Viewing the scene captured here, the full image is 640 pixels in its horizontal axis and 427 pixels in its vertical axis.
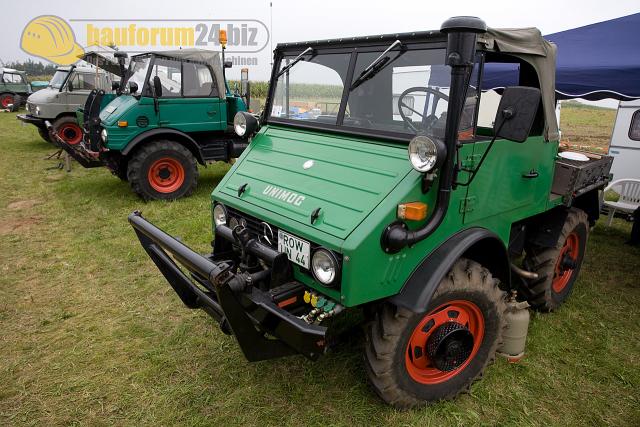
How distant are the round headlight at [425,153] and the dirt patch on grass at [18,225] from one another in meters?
5.79

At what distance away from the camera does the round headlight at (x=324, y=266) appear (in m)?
2.31

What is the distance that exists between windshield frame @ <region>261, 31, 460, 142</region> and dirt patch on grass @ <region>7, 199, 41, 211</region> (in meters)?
5.44

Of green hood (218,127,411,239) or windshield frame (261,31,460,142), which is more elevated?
windshield frame (261,31,460,142)

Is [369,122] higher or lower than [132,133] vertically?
higher

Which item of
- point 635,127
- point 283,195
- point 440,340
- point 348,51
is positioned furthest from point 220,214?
point 635,127

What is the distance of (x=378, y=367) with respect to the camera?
2.52 m

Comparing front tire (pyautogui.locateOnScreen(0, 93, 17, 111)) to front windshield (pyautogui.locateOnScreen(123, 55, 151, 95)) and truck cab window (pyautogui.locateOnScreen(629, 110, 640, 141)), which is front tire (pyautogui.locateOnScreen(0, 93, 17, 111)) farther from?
truck cab window (pyautogui.locateOnScreen(629, 110, 640, 141))

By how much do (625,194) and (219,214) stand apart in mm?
6462

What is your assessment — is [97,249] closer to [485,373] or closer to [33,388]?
[33,388]

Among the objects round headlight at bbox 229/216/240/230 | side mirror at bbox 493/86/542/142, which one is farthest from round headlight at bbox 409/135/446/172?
round headlight at bbox 229/216/240/230

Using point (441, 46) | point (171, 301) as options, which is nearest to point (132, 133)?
point (171, 301)

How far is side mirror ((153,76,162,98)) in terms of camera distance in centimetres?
667

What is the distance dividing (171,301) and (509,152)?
3.15 metres

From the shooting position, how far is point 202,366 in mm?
3174
